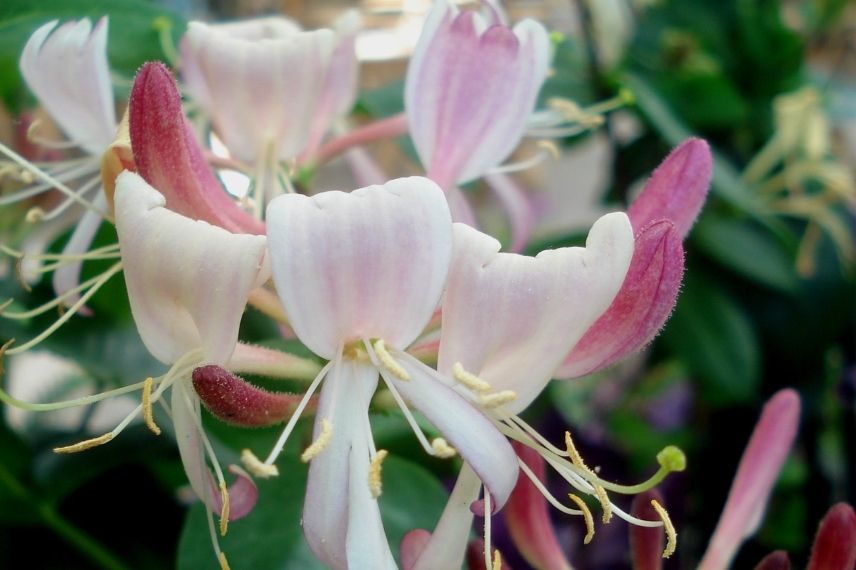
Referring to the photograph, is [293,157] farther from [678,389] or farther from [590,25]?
[678,389]

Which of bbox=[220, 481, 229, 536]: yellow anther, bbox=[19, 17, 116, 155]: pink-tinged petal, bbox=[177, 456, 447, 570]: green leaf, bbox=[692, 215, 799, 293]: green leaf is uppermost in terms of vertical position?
bbox=[19, 17, 116, 155]: pink-tinged petal

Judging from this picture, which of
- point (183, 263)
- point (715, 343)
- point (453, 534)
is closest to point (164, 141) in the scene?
point (183, 263)

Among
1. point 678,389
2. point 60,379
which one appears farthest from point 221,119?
point 678,389

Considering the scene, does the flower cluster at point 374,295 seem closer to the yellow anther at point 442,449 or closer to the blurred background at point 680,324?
the yellow anther at point 442,449

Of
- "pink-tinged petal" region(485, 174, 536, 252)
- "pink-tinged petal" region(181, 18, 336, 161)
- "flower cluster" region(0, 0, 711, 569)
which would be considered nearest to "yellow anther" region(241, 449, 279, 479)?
"flower cluster" region(0, 0, 711, 569)

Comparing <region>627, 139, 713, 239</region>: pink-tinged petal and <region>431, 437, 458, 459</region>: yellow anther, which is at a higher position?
<region>627, 139, 713, 239</region>: pink-tinged petal

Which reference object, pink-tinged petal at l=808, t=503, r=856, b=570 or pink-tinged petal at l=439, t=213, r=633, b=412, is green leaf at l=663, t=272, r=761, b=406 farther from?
pink-tinged petal at l=439, t=213, r=633, b=412

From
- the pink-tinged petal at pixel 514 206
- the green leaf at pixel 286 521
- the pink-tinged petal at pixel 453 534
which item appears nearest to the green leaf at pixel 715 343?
the pink-tinged petal at pixel 514 206

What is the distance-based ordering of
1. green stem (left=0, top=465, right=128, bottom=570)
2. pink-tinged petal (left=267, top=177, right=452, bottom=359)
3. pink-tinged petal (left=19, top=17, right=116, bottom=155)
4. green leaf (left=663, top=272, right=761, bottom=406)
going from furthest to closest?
green leaf (left=663, top=272, right=761, bottom=406) → green stem (left=0, top=465, right=128, bottom=570) → pink-tinged petal (left=19, top=17, right=116, bottom=155) → pink-tinged petal (left=267, top=177, right=452, bottom=359)
